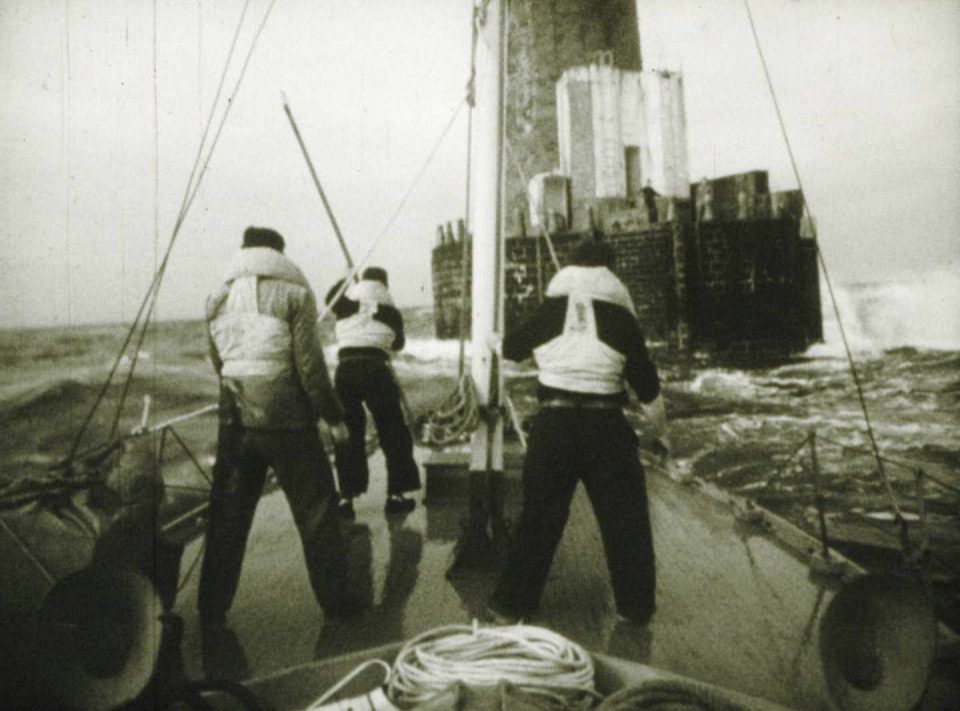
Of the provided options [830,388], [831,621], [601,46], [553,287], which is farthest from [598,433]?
[601,46]

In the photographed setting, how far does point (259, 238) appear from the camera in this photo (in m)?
3.16

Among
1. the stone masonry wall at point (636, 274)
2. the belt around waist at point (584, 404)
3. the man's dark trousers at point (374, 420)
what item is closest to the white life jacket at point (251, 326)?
the belt around waist at point (584, 404)

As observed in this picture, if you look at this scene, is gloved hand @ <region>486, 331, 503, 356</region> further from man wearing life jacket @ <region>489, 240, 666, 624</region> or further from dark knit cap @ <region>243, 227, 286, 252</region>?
dark knit cap @ <region>243, 227, 286, 252</region>

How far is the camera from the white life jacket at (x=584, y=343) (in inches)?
118

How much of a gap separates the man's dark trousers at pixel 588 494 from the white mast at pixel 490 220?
1.03 meters

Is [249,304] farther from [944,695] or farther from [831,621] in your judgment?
[944,695]

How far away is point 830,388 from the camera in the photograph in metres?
20.0

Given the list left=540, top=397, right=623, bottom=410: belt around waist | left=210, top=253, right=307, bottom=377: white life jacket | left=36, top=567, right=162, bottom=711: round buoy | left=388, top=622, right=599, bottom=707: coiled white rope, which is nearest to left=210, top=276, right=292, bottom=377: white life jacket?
left=210, top=253, right=307, bottom=377: white life jacket

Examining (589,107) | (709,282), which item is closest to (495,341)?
(709,282)

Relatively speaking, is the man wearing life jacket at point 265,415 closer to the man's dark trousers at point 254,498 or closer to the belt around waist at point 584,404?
the man's dark trousers at point 254,498

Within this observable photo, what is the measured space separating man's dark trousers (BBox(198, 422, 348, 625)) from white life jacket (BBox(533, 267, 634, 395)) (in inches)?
45.9

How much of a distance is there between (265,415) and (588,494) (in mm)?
1454

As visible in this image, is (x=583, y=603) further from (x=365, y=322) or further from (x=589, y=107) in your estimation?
(x=589, y=107)

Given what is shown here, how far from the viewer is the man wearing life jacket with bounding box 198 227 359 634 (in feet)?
9.98
